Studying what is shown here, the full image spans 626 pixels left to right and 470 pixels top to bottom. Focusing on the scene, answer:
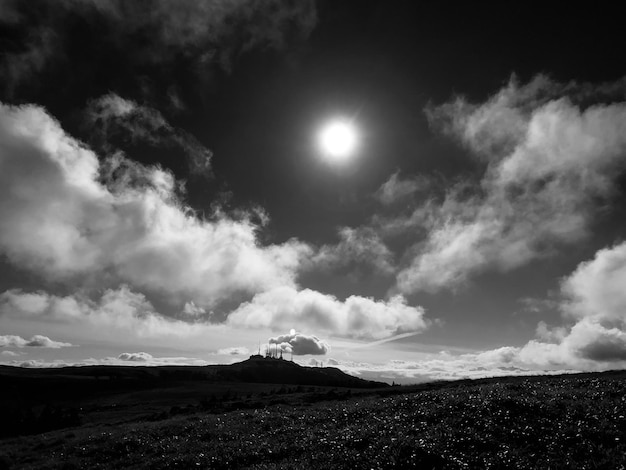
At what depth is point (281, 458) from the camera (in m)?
18.1

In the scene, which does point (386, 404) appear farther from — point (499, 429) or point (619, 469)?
point (619, 469)

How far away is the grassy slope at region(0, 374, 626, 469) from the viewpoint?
14555 mm

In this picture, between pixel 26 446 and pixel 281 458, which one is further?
pixel 26 446

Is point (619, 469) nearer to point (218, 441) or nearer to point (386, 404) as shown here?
point (386, 404)

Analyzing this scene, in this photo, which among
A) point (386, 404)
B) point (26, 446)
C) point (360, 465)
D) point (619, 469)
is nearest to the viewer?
point (619, 469)

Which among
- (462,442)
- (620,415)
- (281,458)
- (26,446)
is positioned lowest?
(26,446)

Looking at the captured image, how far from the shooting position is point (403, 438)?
16.9 meters

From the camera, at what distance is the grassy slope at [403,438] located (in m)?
14.6

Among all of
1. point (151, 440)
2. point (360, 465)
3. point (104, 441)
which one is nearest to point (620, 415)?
point (360, 465)

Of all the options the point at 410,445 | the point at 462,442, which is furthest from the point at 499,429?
the point at 410,445

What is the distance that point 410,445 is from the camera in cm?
1596

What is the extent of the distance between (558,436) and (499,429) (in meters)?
2.28

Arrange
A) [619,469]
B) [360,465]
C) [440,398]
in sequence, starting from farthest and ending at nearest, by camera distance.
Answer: [440,398] → [360,465] → [619,469]

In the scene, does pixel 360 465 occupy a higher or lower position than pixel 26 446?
higher
